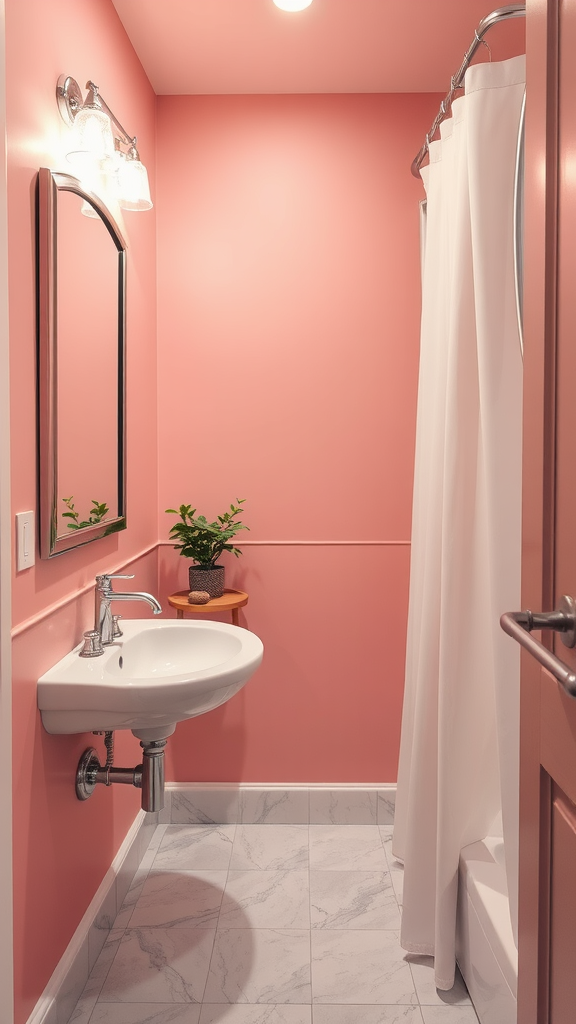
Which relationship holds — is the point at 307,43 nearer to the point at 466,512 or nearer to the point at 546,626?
the point at 466,512

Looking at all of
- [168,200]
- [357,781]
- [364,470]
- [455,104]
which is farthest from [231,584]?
[455,104]

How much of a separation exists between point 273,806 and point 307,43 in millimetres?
2527

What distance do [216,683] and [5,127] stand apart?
3.69 ft

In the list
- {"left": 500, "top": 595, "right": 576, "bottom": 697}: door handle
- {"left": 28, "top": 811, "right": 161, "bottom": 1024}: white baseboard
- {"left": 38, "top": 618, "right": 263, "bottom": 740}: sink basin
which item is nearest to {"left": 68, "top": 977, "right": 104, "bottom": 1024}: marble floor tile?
{"left": 28, "top": 811, "right": 161, "bottom": 1024}: white baseboard

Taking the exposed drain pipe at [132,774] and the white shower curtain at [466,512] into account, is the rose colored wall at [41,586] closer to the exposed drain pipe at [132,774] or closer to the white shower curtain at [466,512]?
the exposed drain pipe at [132,774]

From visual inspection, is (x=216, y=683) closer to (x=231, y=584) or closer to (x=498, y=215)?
(x=231, y=584)

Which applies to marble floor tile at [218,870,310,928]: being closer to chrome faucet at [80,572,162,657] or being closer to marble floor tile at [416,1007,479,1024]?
marble floor tile at [416,1007,479,1024]

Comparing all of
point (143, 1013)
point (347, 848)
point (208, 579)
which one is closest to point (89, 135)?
point (208, 579)

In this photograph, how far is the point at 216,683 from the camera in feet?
4.86

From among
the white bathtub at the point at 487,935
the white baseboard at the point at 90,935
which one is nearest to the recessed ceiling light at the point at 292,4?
the white bathtub at the point at 487,935

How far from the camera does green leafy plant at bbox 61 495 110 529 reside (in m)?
1.58

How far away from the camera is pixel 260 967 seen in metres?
1.73

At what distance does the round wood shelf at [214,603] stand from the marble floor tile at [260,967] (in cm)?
90

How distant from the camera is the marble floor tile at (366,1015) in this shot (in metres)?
1.57
